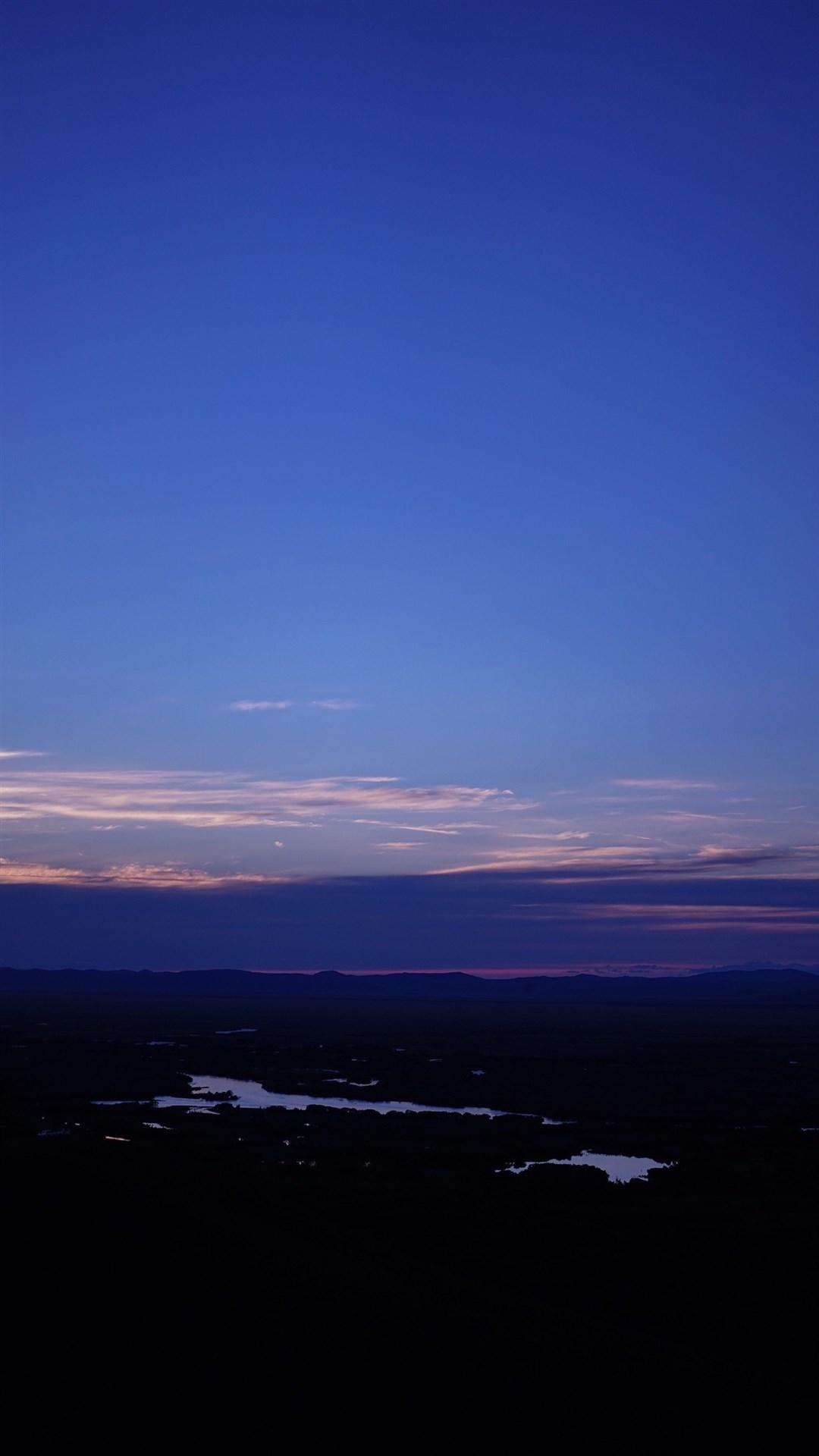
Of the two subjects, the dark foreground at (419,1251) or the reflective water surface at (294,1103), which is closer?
the dark foreground at (419,1251)

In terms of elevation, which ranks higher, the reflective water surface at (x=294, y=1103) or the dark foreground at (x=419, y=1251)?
the dark foreground at (x=419, y=1251)

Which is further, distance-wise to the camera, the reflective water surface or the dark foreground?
the reflective water surface

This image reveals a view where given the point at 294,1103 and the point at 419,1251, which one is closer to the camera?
the point at 419,1251

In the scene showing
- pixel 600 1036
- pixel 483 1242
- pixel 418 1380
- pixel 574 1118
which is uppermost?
pixel 418 1380

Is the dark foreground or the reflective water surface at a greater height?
the dark foreground

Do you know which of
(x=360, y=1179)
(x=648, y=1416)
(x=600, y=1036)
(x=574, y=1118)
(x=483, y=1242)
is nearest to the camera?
(x=648, y=1416)

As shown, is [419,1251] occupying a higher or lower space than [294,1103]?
higher

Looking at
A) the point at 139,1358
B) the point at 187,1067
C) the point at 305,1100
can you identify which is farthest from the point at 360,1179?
the point at 187,1067

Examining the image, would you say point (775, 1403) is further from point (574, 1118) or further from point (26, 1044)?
point (26, 1044)
